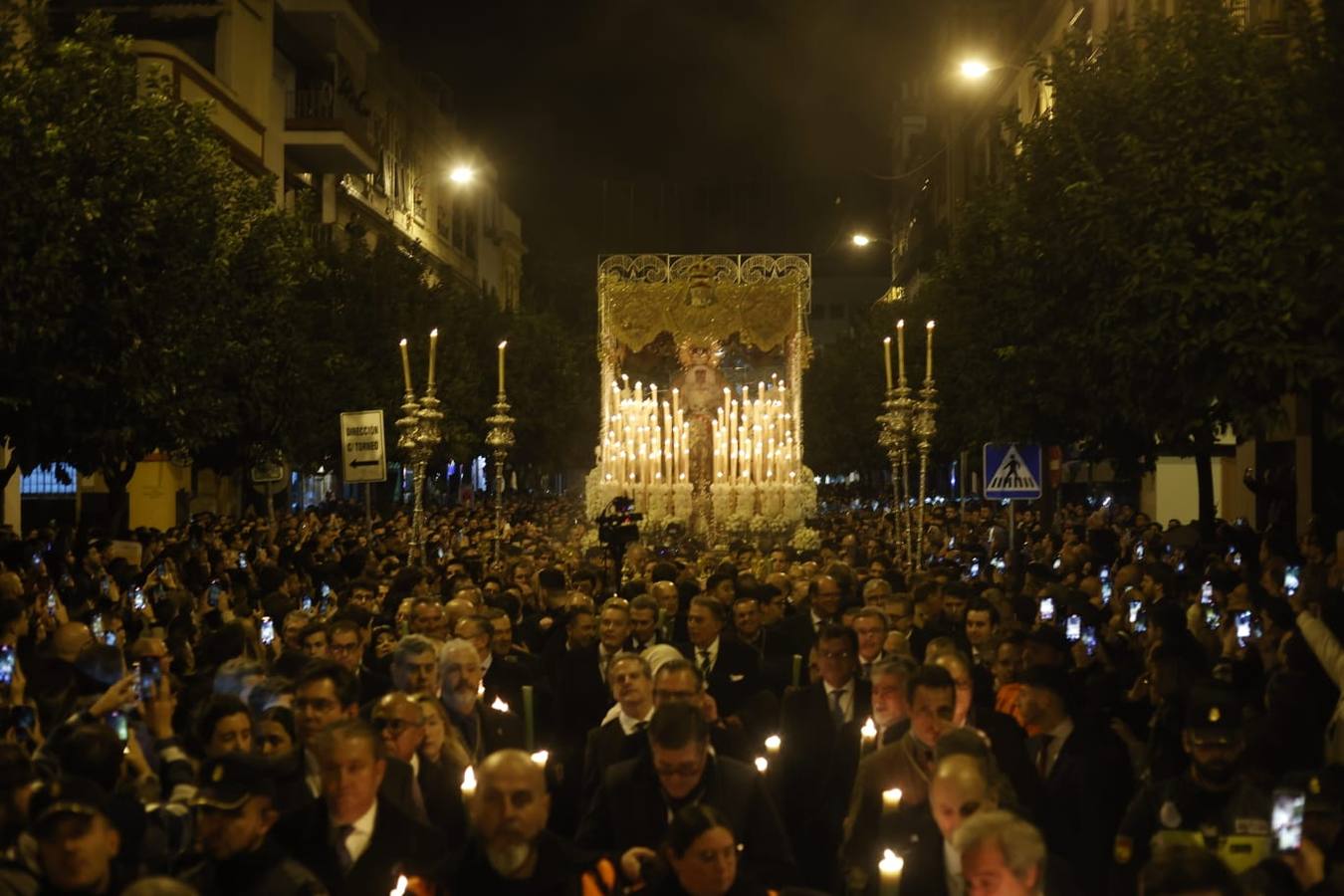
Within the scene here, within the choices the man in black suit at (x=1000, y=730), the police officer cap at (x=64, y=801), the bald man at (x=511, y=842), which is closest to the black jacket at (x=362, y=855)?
the bald man at (x=511, y=842)

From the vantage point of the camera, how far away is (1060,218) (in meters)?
21.8

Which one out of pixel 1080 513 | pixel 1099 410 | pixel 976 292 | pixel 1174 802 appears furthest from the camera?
pixel 1080 513

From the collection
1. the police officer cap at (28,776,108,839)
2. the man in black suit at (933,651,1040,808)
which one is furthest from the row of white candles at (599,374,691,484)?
the police officer cap at (28,776,108,839)

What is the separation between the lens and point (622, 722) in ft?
26.2

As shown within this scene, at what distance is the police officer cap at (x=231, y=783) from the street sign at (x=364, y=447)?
1530 centimetres

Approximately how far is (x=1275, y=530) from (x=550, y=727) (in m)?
12.8

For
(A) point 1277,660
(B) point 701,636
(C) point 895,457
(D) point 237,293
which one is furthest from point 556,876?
(D) point 237,293

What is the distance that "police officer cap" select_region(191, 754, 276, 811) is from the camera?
5668mm

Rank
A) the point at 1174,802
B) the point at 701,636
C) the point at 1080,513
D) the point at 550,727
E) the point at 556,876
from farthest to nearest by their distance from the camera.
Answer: the point at 1080,513, the point at 701,636, the point at 550,727, the point at 1174,802, the point at 556,876

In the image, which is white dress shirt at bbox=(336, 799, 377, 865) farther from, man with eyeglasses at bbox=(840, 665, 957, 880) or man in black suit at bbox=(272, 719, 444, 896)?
man with eyeglasses at bbox=(840, 665, 957, 880)

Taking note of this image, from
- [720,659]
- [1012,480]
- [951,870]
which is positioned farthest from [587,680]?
[1012,480]

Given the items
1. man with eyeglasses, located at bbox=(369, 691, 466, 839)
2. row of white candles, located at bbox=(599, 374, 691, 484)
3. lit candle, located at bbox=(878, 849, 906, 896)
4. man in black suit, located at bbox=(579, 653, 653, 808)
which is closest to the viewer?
lit candle, located at bbox=(878, 849, 906, 896)

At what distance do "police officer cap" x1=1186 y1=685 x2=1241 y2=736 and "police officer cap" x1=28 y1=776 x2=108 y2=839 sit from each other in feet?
12.1

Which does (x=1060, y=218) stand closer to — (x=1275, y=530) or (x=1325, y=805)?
(x=1275, y=530)
